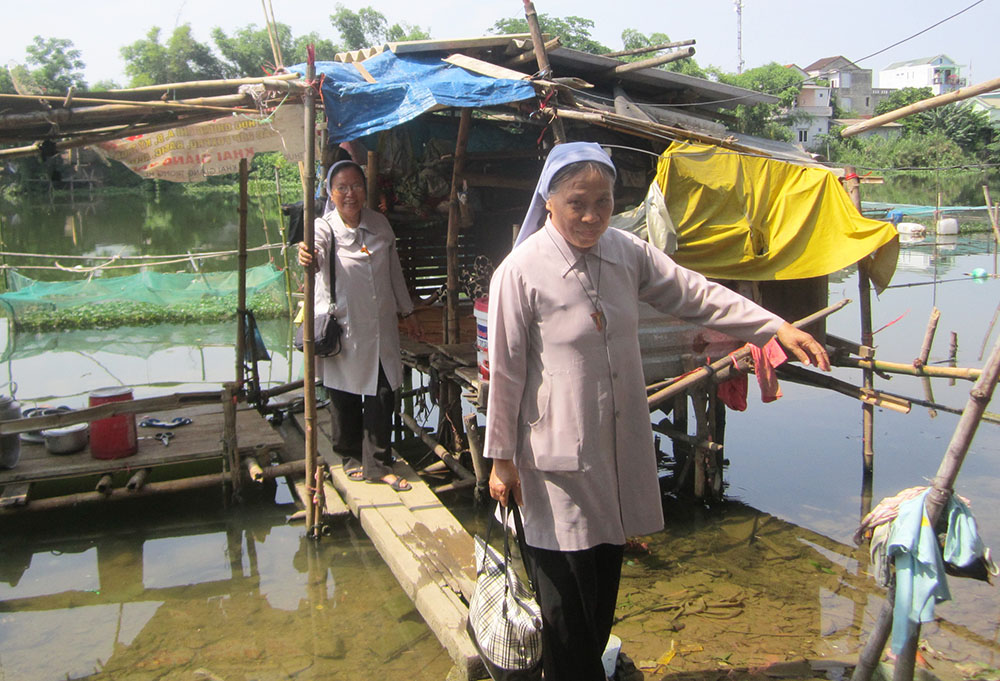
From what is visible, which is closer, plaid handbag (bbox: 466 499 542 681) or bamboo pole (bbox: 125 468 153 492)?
plaid handbag (bbox: 466 499 542 681)

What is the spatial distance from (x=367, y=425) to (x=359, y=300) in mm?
849

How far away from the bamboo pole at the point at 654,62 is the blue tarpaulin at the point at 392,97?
1.63m

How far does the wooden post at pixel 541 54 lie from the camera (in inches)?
205

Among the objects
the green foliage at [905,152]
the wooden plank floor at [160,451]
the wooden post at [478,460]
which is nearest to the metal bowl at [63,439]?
the wooden plank floor at [160,451]

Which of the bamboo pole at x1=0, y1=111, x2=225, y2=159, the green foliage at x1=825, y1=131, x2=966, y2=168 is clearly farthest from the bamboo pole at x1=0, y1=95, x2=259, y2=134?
the green foliage at x1=825, y1=131, x2=966, y2=168

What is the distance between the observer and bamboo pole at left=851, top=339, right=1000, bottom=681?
2.31 metres

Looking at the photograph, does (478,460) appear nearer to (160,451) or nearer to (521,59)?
(160,451)

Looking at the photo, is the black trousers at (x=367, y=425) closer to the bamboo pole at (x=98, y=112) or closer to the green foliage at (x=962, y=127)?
the bamboo pole at (x=98, y=112)

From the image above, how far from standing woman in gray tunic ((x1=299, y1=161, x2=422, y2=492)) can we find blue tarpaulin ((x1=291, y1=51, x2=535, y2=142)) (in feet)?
0.88

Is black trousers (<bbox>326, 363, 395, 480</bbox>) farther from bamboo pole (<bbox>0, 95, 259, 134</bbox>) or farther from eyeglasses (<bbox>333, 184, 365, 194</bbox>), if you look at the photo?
bamboo pole (<bbox>0, 95, 259, 134</bbox>)

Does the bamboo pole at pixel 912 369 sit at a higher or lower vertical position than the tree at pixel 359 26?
lower

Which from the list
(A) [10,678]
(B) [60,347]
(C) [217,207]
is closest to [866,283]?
(A) [10,678]

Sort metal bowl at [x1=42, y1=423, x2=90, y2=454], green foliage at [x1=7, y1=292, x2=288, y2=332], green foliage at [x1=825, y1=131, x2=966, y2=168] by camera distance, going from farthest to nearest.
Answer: green foliage at [x1=825, y1=131, x2=966, y2=168]
green foliage at [x1=7, y1=292, x2=288, y2=332]
metal bowl at [x1=42, y1=423, x2=90, y2=454]

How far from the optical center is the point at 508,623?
271 cm
